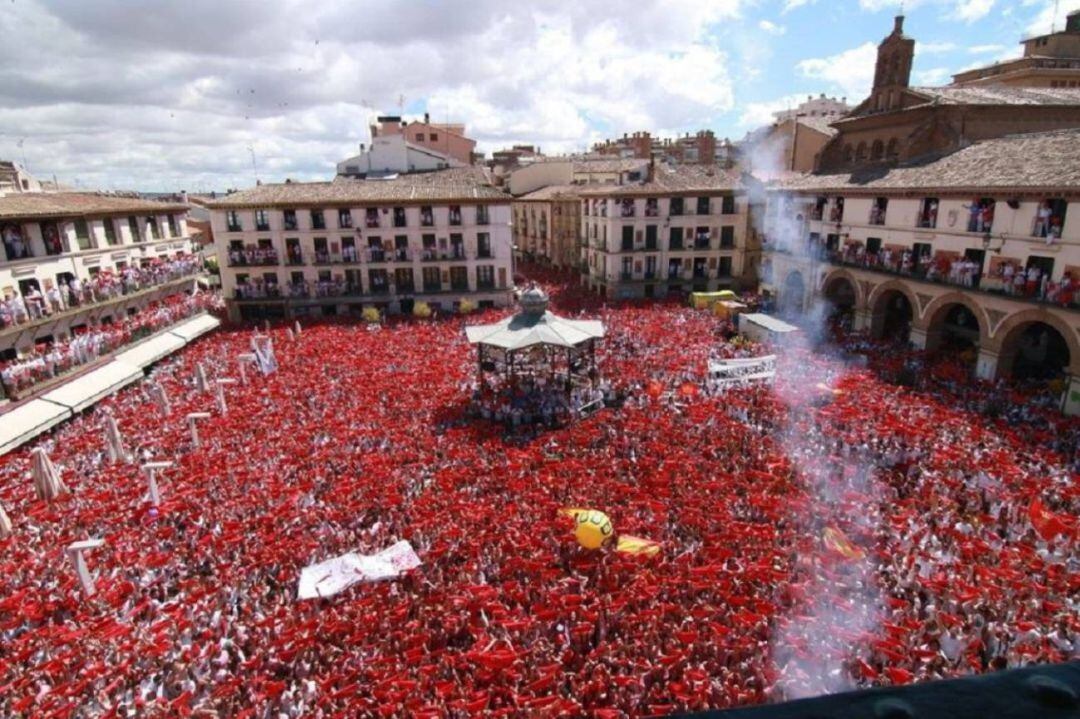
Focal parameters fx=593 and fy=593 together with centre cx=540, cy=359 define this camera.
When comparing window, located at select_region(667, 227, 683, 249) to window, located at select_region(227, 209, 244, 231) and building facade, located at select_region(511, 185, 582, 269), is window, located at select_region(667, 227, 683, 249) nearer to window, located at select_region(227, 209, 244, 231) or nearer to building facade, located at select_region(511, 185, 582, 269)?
building facade, located at select_region(511, 185, 582, 269)

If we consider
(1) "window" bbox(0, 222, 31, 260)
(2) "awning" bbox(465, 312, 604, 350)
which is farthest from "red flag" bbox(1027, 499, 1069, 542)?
(1) "window" bbox(0, 222, 31, 260)

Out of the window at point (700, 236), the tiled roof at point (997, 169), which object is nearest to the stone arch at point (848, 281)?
the tiled roof at point (997, 169)

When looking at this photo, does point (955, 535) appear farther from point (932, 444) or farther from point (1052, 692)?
point (1052, 692)

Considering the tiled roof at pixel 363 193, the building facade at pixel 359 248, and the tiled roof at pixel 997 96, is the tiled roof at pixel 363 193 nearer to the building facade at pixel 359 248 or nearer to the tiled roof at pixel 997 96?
the building facade at pixel 359 248

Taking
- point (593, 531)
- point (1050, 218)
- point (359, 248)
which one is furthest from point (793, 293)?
point (593, 531)

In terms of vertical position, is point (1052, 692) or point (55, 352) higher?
point (1052, 692)

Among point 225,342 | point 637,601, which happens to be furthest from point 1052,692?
point 225,342

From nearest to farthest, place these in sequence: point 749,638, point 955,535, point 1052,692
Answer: point 1052,692
point 749,638
point 955,535
